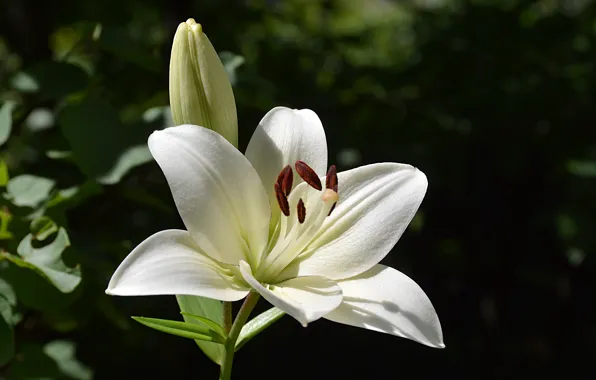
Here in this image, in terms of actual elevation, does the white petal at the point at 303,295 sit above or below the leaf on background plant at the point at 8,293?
above

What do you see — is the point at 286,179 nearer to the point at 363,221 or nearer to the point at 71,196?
the point at 363,221

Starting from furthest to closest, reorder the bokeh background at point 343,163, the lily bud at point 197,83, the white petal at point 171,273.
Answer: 1. the bokeh background at point 343,163
2. the lily bud at point 197,83
3. the white petal at point 171,273

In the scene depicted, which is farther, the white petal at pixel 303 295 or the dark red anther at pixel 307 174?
the dark red anther at pixel 307 174

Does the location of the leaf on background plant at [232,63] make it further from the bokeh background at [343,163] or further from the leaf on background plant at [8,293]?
the leaf on background plant at [8,293]

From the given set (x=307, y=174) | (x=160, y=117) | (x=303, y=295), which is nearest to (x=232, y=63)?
(x=160, y=117)

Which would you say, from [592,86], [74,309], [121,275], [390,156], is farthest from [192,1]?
[121,275]

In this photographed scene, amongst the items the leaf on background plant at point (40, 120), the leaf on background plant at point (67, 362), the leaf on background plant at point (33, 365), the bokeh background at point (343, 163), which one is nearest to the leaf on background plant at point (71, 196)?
the bokeh background at point (343, 163)

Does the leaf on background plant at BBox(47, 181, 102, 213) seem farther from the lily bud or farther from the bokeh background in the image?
the lily bud
